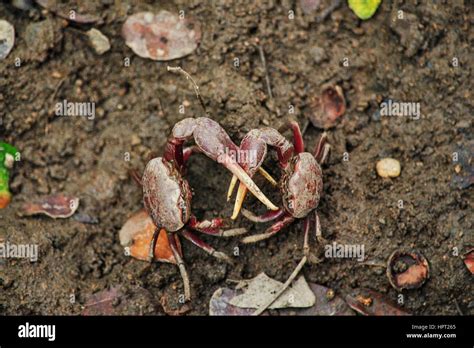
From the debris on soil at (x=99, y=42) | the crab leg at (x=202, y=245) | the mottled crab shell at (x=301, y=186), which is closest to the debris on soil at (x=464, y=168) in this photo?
the mottled crab shell at (x=301, y=186)

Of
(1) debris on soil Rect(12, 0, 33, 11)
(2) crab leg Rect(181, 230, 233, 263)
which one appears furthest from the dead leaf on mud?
(1) debris on soil Rect(12, 0, 33, 11)

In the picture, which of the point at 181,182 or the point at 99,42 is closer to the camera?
the point at 181,182

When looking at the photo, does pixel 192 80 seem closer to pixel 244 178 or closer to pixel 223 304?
pixel 244 178

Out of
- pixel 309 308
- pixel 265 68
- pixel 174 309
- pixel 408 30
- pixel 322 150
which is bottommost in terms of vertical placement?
Result: pixel 174 309

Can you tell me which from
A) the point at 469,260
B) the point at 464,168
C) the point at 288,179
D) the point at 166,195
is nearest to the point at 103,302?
the point at 166,195

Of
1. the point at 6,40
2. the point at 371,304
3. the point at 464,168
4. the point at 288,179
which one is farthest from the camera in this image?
the point at 6,40

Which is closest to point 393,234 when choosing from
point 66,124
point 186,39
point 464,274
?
point 464,274

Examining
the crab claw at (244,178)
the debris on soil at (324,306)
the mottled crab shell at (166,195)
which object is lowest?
the debris on soil at (324,306)

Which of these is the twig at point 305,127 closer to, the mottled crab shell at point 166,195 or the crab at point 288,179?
the crab at point 288,179
